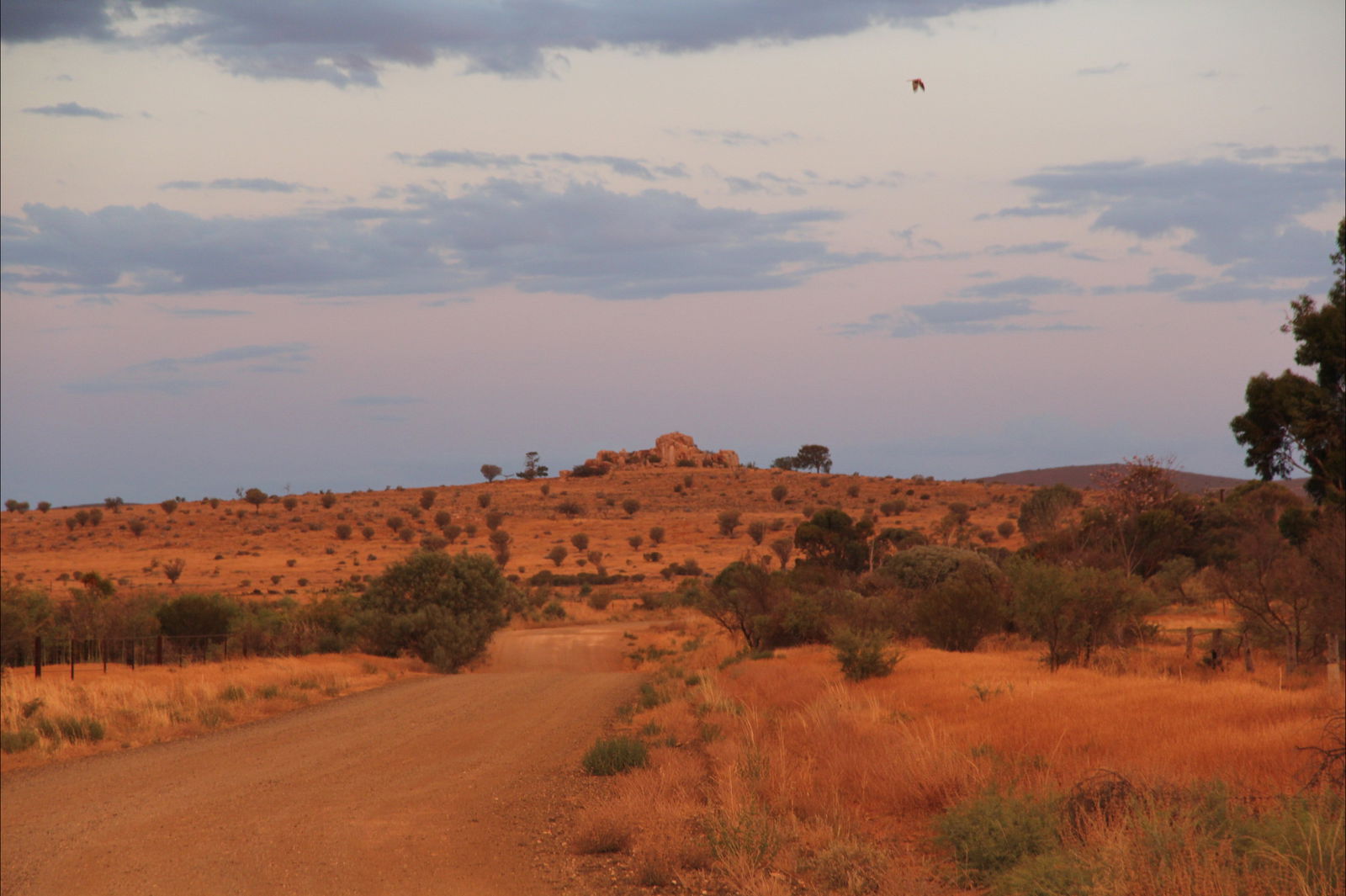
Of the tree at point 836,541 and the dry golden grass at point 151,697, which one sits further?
the tree at point 836,541

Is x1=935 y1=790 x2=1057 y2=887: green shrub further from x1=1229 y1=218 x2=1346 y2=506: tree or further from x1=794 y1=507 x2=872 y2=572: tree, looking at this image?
x1=794 y1=507 x2=872 y2=572: tree

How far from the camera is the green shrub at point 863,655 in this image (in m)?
21.3

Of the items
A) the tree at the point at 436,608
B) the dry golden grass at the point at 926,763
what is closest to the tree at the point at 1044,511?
the tree at the point at 436,608

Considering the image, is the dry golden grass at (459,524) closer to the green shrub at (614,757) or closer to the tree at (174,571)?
the tree at (174,571)

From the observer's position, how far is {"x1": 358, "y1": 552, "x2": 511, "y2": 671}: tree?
34.0 m

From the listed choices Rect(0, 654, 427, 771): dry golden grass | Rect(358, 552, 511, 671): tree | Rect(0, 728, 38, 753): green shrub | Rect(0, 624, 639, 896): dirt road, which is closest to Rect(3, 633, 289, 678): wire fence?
Rect(0, 654, 427, 771): dry golden grass

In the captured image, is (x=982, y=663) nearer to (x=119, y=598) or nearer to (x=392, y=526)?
(x=119, y=598)

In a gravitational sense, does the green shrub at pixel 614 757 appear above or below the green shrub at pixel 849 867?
below

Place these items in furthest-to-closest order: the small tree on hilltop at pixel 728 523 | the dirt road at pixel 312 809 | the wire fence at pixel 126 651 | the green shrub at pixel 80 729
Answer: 1. the small tree on hilltop at pixel 728 523
2. the wire fence at pixel 126 651
3. the green shrub at pixel 80 729
4. the dirt road at pixel 312 809

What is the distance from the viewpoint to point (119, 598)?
3656 cm

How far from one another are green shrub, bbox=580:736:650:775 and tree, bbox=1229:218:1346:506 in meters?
28.2

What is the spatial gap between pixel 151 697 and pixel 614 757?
11257 millimetres

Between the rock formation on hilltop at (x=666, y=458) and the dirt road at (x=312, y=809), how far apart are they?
356ft

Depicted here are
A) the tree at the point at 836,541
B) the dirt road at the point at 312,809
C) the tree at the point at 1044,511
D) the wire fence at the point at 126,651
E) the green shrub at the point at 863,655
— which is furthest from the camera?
the tree at the point at 1044,511
